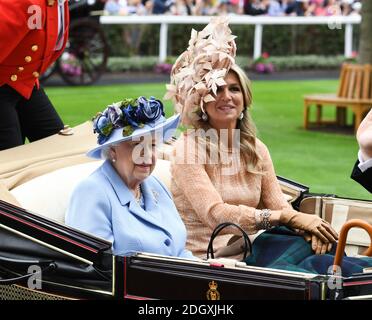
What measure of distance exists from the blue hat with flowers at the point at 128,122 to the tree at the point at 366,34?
7208 mm

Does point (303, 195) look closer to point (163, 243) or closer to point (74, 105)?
point (163, 243)

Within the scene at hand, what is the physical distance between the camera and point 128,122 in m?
3.62

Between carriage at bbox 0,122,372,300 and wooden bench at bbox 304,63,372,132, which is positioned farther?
wooden bench at bbox 304,63,372,132

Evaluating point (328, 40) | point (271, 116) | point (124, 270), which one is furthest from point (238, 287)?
point (328, 40)

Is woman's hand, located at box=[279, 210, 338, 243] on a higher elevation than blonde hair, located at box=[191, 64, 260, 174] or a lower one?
lower

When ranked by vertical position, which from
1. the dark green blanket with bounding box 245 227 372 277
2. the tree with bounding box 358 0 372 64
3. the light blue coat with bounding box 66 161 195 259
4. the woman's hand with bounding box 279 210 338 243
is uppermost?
the light blue coat with bounding box 66 161 195 259

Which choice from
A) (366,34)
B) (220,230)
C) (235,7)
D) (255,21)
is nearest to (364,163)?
(220,230)

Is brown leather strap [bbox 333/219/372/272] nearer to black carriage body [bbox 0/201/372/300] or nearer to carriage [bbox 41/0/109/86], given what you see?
black carriage body [bbox 0/201/372/300]

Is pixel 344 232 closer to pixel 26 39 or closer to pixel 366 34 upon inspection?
pixel 26 39

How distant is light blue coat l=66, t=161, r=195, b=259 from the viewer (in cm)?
353

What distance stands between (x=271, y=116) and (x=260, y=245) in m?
7.64

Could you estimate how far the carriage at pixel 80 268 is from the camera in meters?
3.10

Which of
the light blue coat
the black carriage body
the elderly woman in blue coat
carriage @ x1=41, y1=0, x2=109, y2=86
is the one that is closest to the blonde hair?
the elderly woman in blue coat

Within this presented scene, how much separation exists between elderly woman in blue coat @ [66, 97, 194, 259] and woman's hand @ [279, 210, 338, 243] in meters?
0.46
